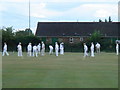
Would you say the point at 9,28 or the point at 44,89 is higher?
the point at 9,28

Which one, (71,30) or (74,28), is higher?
(74,28)

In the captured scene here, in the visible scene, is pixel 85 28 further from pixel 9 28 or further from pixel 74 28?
pixel 9 28

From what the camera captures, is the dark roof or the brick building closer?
the brick building

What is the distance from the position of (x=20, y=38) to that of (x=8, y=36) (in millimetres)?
3162

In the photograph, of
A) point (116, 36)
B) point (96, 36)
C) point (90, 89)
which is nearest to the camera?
point (90, 89)

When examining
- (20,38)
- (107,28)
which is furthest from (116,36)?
(20,38)

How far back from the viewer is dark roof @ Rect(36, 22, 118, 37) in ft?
304

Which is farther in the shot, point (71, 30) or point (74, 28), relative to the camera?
point (74, 28)

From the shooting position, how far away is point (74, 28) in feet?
311

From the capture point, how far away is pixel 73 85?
14492mm

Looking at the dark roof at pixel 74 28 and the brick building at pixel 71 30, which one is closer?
the brick building at pixel 71 30

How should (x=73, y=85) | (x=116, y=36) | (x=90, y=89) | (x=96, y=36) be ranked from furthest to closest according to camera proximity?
(x=116, y=36)
(x=96, y=36)
(x=73, y=85)
(x=90, y=89)

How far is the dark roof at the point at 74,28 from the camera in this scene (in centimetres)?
9262

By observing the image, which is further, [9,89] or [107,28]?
[107,28]
